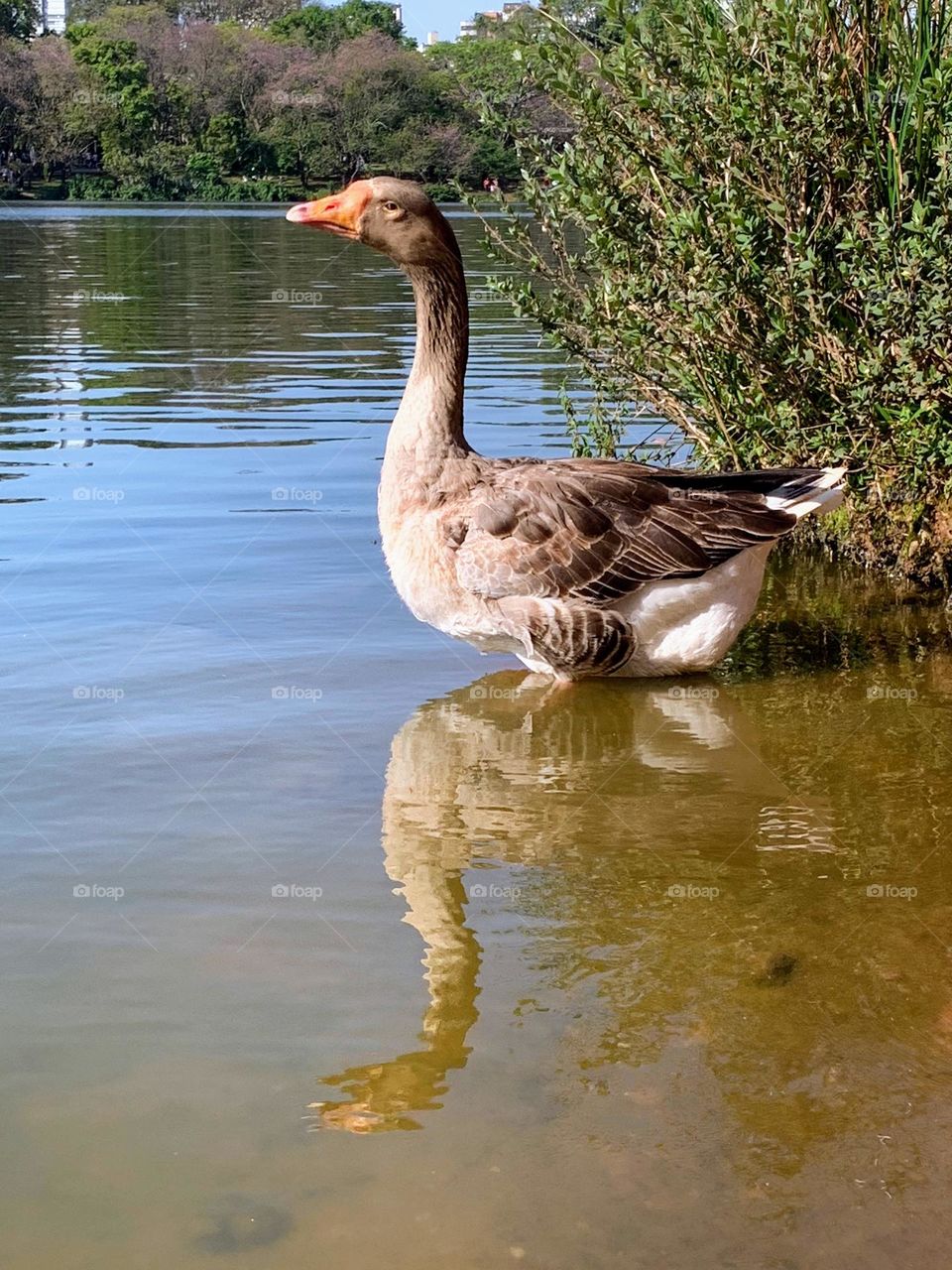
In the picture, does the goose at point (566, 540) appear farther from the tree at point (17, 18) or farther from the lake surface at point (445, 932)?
the tree at point (17, 18)

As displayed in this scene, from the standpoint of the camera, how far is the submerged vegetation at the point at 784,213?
346 inches

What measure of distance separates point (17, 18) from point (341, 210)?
6434 inches

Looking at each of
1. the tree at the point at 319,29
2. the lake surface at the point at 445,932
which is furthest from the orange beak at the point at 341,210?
the tree at the point at 319,29

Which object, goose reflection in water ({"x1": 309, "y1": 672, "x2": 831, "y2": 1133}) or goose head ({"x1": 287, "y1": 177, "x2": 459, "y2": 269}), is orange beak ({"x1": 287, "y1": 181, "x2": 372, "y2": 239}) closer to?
goose head ({"x1": 287, "y1": 177, "x2": 459, "y2": 269})

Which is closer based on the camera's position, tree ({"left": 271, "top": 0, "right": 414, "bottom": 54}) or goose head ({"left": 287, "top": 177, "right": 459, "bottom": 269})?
goose head ({"left": 287, "top": 177, "right": 459, "bottom": 269})

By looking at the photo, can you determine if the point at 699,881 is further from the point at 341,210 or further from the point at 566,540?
the point at 341,210

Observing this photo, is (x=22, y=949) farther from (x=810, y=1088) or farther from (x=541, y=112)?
(x=541, y=112)

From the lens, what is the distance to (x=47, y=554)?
11.1 metres

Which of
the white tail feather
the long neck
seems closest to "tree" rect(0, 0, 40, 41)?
the long neck

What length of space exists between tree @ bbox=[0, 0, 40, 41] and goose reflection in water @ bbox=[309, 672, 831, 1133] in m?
156

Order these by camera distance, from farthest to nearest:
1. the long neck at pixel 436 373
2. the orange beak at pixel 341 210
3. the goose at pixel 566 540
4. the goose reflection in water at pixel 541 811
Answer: the long neck at pixel 436 373, the orange beak at pixel 341 210, the goose at pixel 566 540, the goose reflection in water at pixel 541 811

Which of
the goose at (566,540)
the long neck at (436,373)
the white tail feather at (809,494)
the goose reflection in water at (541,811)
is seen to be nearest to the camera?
the goose reflection in water at (541,811)

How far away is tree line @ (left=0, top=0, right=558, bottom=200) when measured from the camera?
10862 cm

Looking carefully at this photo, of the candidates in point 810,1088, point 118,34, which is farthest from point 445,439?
point 118,34
